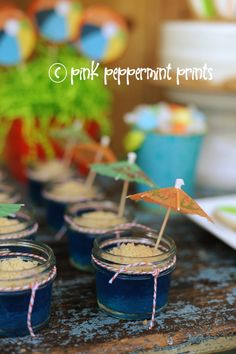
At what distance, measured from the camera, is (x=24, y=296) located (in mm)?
821

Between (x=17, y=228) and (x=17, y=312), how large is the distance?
0.76ft

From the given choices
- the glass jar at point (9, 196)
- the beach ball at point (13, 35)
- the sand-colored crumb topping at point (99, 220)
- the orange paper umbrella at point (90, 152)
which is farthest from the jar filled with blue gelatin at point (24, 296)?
the beach ball at point (13, 35)

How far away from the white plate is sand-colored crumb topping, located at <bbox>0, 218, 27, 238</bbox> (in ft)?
1.35

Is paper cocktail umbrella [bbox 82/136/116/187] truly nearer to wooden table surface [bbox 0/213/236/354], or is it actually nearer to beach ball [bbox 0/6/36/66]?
wooden table surface [bbox 0/213/236/354]

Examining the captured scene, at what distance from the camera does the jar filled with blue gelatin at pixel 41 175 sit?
57.1 inches

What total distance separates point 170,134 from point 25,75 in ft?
1.47

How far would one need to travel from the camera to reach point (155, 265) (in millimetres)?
884

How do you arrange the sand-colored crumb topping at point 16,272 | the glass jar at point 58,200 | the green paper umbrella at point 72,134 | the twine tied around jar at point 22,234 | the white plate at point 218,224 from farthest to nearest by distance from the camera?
the green paper umbrella at point 72,134, the glass jar at point 58,200, the white plate at point 218,224, the twine tied around jar at point 22,234, the sand-colored crumb topping at point 16,272

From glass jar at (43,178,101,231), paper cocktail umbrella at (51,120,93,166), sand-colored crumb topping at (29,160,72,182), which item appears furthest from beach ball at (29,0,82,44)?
glass jar at (43,178,101,231)

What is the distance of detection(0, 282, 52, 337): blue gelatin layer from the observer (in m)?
0.82

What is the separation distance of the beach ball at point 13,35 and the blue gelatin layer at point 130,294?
79 centimetres

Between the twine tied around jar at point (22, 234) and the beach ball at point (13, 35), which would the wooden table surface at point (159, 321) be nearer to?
the twine tied around jar at point (22, 234)

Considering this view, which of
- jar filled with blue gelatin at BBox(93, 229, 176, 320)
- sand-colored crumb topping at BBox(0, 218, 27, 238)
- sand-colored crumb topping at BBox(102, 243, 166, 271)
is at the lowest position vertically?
jar filled with blue gelatin at BBox(93, 229, 176, 320)

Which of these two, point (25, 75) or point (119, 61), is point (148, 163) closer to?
point (25, 75)
